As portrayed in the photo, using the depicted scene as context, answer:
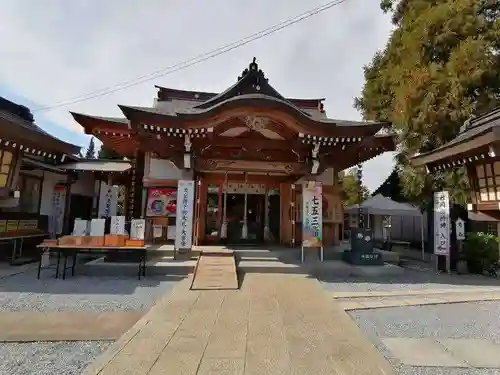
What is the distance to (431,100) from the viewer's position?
1171 centimetres

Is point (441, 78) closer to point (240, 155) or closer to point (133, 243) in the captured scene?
point (240, 155)

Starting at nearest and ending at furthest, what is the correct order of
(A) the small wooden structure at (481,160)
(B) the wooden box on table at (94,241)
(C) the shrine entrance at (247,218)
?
(A) the small wooden structure at (481,160), (B) the wooden box on table at (94,241), (C) the shrine entrance at (247,218)

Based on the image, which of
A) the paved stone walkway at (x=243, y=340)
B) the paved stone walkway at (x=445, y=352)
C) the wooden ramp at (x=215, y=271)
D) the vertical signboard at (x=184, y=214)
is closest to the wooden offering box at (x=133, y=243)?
the vertical signboard at (x=184, y=214)

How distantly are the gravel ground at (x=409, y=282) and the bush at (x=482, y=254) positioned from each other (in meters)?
0.57

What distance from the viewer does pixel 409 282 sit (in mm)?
7605

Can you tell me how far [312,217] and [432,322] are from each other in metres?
4.25

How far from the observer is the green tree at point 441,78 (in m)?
11.2

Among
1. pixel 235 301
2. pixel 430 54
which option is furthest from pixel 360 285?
pixel 430 54

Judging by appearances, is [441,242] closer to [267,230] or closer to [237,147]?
[267,230]

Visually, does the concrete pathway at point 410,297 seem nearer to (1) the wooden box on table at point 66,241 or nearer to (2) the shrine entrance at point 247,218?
(2) the shrine entrance at point 247,218

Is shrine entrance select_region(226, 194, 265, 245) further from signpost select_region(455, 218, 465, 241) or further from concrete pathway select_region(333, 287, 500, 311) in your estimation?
signpost select_region(455, 218, 465, 241)

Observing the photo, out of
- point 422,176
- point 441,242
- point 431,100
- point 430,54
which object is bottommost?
point 441,242

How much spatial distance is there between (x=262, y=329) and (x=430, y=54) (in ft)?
43.2

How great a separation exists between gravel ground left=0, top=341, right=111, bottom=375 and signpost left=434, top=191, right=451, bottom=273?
875 centimetres
